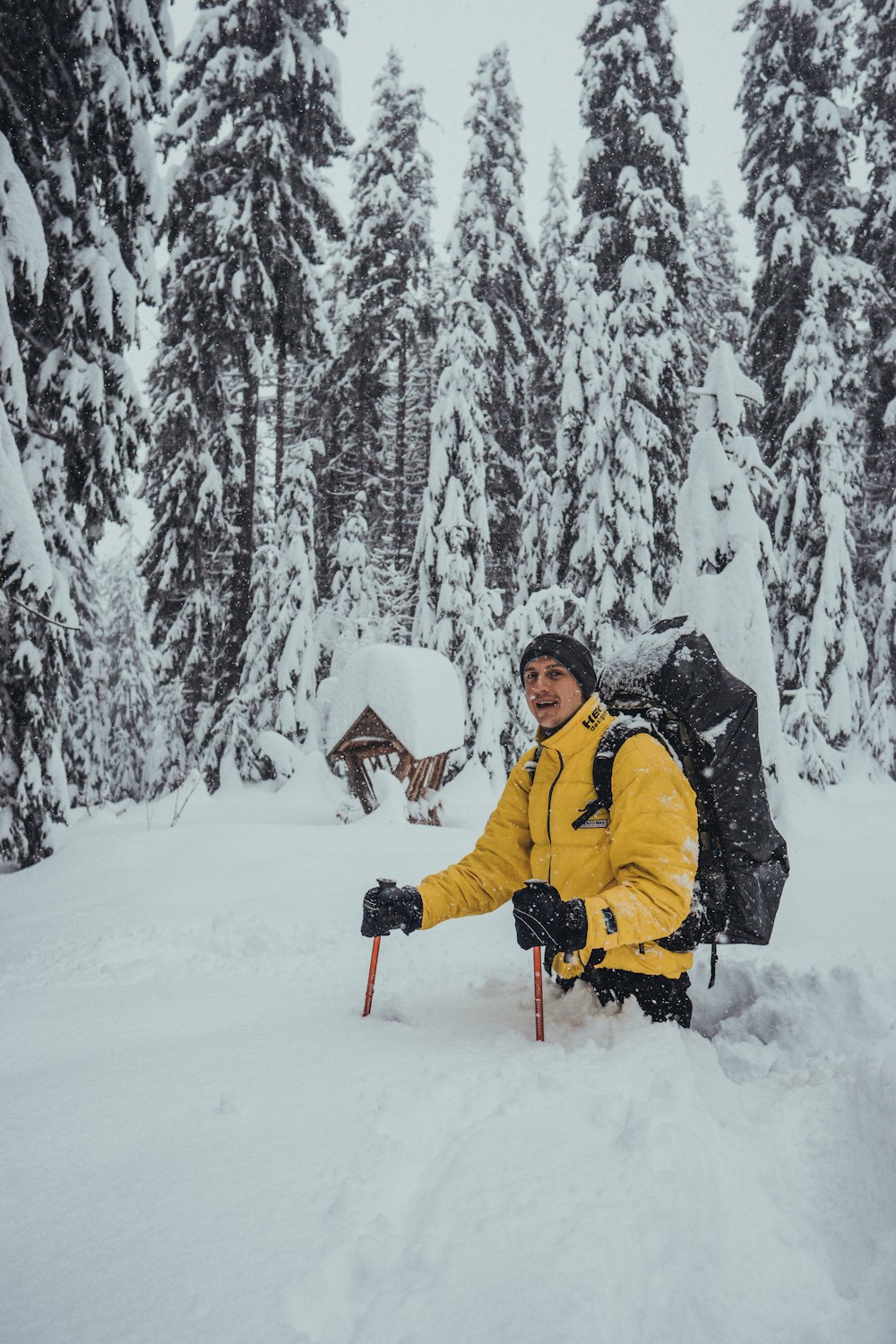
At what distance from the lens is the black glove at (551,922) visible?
2213 mm

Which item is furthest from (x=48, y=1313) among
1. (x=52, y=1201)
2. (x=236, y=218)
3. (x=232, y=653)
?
(x=236, y=218)

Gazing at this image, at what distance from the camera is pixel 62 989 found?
11.9 feet

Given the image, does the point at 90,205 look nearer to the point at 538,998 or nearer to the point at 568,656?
the point at 568,656

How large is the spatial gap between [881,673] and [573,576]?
6860 mm

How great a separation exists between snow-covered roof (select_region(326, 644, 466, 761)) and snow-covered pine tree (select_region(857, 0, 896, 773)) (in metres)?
9.78

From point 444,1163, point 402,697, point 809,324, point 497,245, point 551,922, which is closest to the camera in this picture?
point 444,1163

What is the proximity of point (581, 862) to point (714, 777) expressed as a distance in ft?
2.12

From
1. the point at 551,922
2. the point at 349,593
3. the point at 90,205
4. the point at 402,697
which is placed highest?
the point at 90,205

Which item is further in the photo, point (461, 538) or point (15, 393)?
point (461, 538)

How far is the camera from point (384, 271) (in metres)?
18.6

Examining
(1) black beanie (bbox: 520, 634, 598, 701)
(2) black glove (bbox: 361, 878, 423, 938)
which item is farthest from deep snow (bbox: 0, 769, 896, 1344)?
(1) black beanie (bbox: 520, 634, 598, 701)

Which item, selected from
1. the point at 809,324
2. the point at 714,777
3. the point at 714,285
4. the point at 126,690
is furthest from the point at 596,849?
the point at 126,690

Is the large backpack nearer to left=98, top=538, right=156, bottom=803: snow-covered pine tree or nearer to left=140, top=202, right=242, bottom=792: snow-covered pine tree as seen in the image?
left=140, top=202, right=242, bottom=792: snow-covered pine tree

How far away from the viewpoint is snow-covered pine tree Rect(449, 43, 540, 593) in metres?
17.7
